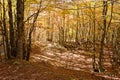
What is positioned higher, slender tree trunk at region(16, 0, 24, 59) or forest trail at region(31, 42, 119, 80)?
slender tree trunk at region(16, 0, 24, 59)

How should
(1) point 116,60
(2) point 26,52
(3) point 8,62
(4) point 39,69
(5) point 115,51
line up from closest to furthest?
(4) point 39,69, (3) point 8,62, (2) point 26,52, (1) point 116,60, (5) point 115,51

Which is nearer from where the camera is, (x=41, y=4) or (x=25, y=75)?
(x=25, y=75)

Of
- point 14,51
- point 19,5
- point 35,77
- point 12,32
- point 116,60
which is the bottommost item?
point 116,60

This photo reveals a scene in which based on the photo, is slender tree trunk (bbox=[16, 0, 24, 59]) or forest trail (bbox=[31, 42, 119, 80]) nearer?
slender tree trunk (bbox=[16, 0, 24, 59])

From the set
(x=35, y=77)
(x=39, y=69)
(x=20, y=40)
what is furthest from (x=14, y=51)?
(x=35, y=77)

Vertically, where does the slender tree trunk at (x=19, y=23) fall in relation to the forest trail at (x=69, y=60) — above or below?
above

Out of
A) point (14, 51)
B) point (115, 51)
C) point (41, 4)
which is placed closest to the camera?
point (14, 51)

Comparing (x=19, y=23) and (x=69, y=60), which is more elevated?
(x=19, y=23)

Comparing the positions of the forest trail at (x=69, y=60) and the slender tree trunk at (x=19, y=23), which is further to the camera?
the forest trail at (x=69, y=60)

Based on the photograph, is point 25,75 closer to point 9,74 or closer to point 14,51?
point 9,74

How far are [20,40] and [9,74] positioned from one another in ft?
8.22

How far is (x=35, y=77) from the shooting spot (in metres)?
8.27

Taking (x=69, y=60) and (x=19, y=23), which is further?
(x=69, y=60)

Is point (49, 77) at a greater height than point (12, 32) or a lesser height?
lesser
